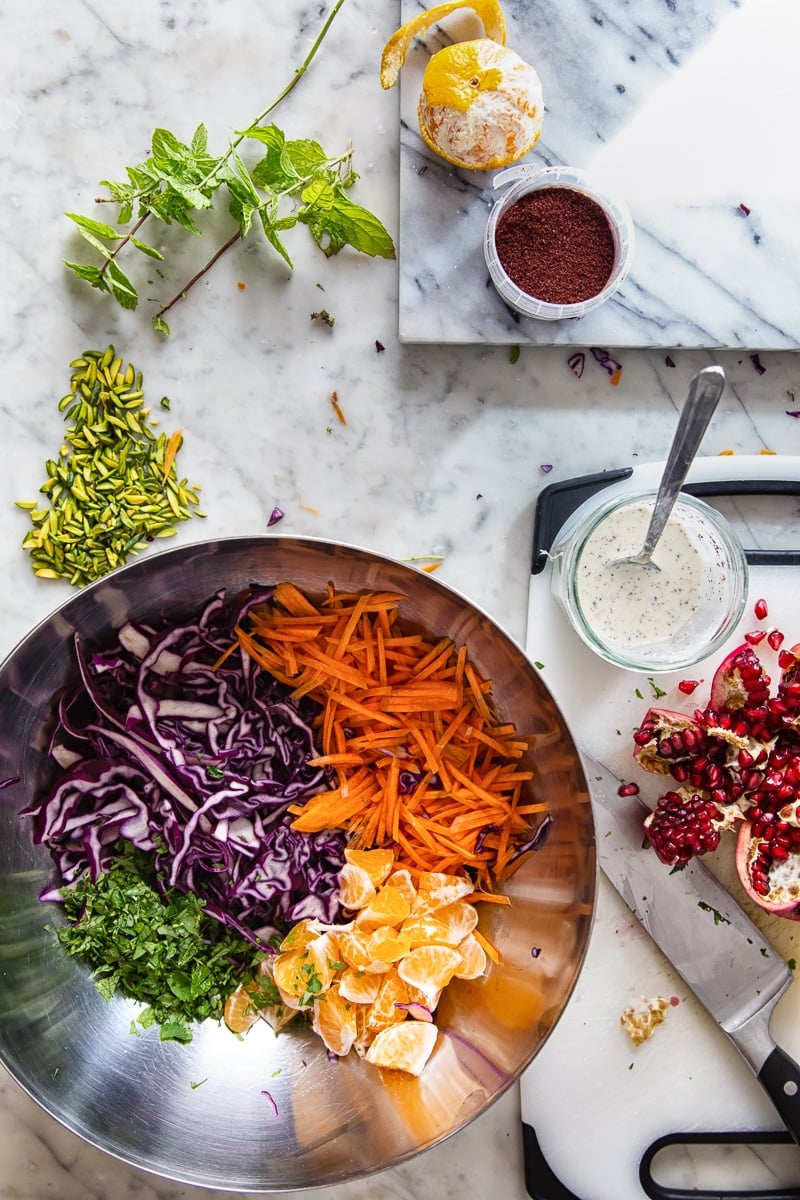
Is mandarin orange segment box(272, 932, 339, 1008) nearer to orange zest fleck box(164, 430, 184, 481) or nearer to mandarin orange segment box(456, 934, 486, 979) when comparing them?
mandarin orange segment box(456, 934, 486, 979)

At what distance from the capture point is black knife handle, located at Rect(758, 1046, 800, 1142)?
5.88ft

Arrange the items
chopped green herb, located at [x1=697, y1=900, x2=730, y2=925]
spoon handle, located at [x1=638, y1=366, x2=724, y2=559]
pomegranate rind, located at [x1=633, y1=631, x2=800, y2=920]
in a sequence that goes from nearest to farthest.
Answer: spoon handle, located at [x1=638, y1=366, x2=724, y2=559]
pomegranate rind, located at [x1=633, y1=631, x2=800, y2=920]
chopped green herb, located at [x1=697, y1=900, x2=730, y2=925]

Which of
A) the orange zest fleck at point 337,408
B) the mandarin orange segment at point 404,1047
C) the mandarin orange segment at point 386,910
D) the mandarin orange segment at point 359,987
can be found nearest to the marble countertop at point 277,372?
the orange zest fleck at point 337,408

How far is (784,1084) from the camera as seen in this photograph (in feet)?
5.90

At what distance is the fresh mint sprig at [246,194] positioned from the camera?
68.0 inches

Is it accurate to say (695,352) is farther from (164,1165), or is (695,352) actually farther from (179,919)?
(164,1165)

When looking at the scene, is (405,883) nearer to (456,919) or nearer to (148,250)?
(456,919)

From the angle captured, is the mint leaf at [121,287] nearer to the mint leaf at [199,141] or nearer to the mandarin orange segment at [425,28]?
the mint leaf at [199,141]

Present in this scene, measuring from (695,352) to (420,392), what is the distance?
556 millimetres

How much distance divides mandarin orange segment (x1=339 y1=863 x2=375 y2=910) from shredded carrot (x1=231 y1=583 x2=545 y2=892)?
55mm

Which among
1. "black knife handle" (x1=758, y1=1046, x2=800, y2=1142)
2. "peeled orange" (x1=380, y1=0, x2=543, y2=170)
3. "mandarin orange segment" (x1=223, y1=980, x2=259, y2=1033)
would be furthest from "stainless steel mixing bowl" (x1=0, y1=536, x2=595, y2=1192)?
"peeled orange" (x1=380, y1=0, x2=543, y2=170)

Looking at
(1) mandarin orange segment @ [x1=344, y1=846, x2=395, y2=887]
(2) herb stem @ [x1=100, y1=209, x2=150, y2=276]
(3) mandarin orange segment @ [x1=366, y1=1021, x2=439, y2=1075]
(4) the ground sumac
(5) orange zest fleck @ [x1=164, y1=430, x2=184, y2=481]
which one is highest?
(4) the ground sumac

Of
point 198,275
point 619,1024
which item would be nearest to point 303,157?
point 198,275

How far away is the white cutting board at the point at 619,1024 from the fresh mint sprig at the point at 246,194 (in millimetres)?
717
